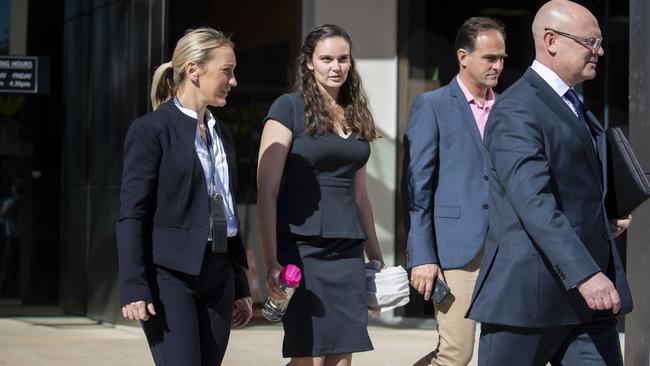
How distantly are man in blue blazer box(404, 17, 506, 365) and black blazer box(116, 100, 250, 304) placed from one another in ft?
4.45

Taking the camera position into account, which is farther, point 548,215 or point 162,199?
point 162,199

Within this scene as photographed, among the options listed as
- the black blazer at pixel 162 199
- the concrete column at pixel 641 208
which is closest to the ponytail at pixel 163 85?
the black blazer at pixel 162 199

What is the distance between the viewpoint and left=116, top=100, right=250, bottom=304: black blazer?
4.53 m

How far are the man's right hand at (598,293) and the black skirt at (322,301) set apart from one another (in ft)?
5.01

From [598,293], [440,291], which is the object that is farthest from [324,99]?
[598,293]

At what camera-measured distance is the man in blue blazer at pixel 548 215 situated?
4148 mm

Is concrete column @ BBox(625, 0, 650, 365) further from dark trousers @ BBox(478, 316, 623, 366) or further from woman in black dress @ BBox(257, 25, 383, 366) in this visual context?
dark trousers @ BBox(478, 316, 623, 366)

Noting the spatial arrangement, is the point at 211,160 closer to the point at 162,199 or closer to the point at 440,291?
the point at 162,199

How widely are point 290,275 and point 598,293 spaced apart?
150 centimetres

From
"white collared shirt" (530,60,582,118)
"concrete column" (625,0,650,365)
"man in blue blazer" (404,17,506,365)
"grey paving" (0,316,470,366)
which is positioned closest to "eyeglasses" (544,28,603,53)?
"white collared shirt" (530,60,582,118)

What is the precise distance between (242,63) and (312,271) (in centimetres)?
619

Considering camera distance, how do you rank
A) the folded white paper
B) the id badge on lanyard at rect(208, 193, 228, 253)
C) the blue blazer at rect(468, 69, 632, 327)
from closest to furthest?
the blue blazer at rect(468, 69, 632, 327) → the id badge on lanyard at rect(208, 193, 228, 253) → the folded white paper

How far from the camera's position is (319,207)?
5.34 metres

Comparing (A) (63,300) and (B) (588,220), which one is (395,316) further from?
(B) (588,220)
